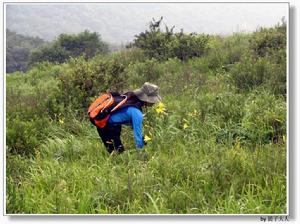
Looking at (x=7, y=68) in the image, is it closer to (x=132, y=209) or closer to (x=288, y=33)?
(x=132, y=209)

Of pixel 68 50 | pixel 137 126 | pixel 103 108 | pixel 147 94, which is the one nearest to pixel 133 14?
pixel 147 94

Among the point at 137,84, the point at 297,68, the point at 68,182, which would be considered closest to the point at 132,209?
the point at 68,182

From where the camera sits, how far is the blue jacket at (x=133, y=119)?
16.9 ft

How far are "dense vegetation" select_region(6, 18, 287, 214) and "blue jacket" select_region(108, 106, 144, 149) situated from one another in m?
0.12

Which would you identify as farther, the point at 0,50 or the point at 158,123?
the point at 158,123

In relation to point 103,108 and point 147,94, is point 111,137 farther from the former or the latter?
point 147,94

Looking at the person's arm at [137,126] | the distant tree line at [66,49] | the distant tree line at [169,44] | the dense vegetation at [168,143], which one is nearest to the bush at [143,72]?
the dense vegetation at [168,143]

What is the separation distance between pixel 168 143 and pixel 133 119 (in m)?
0.44

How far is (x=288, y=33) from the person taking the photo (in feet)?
15.8

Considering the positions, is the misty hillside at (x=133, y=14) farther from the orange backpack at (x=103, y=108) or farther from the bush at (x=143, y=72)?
the bush at (x=143, y=72)

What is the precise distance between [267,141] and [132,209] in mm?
1527

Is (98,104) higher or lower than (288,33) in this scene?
lower

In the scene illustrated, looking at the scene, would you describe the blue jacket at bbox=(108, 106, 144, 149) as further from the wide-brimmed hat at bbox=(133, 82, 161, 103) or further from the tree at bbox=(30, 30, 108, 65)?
the tree at bbox=(30, 30, 108, 65)

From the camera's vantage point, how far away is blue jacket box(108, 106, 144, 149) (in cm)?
514
